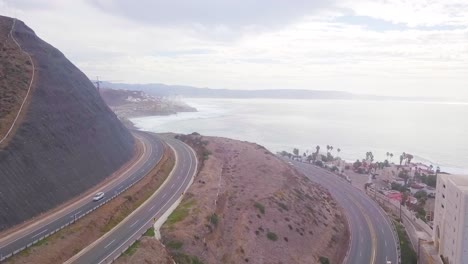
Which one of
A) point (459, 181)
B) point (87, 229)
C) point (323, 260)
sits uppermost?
point (459, 181)

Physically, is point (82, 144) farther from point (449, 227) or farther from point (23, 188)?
point (449, 227)

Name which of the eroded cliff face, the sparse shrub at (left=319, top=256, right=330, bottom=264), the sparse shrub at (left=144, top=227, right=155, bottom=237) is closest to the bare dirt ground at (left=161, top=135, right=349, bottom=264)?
the sparse shrub at (left=319, top=256, right=330, bottom=264)

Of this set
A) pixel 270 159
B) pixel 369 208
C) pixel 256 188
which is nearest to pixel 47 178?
pixel 256 188

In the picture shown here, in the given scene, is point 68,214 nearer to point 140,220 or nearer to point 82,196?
point 82,196

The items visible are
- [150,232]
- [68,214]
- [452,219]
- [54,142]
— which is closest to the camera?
[150,232]

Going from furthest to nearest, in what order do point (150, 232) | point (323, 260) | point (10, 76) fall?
point (10, 76) → point (323, 260) → point (150, 232)

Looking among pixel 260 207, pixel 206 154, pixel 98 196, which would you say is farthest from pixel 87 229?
pixel 206 154

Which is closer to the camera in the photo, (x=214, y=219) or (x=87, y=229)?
(x=87, y=229)
